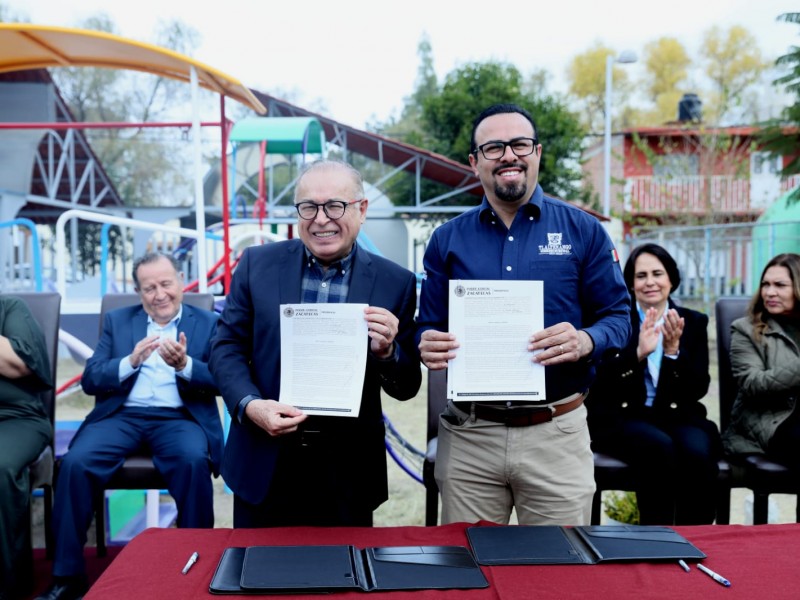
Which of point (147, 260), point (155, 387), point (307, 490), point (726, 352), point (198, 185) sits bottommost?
point (307, 490)

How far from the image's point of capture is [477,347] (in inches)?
89.4

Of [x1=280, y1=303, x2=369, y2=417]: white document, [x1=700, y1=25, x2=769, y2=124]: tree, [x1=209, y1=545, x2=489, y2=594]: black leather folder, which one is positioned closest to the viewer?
[x1=209, y1=545, x2=489, y2=594]: black leather folder

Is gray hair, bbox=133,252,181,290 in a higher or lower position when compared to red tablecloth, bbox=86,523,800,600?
higher

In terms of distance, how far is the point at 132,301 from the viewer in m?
4.12

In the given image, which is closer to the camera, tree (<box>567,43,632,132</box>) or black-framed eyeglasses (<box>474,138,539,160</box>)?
black-framed eyeglasses (<box>474,138,539,160</box>)

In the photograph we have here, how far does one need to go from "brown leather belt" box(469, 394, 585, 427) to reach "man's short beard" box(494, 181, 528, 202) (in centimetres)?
74

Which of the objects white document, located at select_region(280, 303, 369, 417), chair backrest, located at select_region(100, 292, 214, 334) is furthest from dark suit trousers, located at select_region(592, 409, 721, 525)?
chair backrest, located at select_region(100, 292, 214, 334)

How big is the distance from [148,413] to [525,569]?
2521mm

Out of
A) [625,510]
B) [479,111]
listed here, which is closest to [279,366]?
[625,510]

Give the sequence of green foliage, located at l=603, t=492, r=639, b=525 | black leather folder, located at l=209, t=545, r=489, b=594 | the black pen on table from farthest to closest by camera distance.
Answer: green foliage, located at l=603, t=492, r=639, b=525 < the black pen on table < black leather folder, located at l=209, t=545, r=489, b=594

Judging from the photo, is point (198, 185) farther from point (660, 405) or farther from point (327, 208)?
point (660, 405)

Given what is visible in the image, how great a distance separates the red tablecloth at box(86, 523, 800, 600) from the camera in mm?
1609

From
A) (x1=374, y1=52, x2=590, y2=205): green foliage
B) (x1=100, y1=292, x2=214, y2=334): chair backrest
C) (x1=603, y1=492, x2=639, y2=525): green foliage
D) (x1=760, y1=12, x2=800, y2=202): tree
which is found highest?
(x1=374, y1=52, x2=590, y2=205): green foliage

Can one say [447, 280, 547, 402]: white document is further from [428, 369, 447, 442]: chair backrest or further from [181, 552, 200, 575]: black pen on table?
[428, 369, 447, 442]: chair backrest
